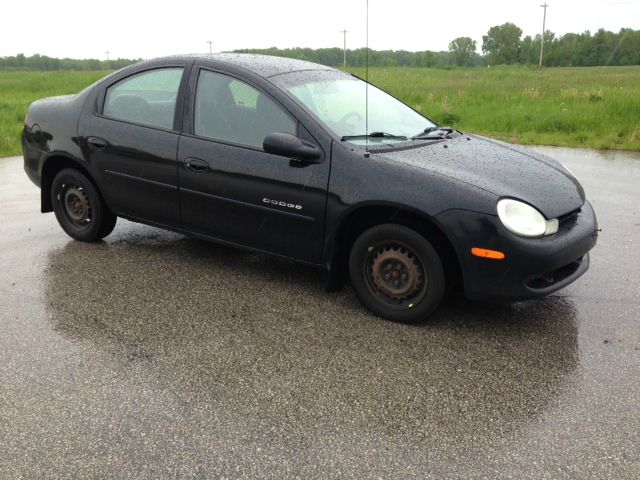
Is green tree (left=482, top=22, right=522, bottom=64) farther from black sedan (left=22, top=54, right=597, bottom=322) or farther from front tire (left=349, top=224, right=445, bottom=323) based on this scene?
front tire (left=349, top=224, right=445, bottom=323)

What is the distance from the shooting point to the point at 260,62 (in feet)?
16.6

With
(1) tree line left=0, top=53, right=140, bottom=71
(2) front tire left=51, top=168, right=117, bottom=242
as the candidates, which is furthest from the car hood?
(1) tree line left=0, top=53, right=140, bottom=71

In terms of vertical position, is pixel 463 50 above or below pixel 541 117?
above

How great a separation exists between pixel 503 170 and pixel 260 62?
6.85ft

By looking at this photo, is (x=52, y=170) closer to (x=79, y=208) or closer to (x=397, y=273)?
(x=79, y=208)

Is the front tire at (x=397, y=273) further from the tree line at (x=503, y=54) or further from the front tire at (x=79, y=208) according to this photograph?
the tree line at (x=503, y=54)

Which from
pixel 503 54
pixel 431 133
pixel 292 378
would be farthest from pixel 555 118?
pixel 503 54

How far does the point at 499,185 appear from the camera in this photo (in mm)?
3984

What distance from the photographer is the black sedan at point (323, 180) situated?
12.7 feet

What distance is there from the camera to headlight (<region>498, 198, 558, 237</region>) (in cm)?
380

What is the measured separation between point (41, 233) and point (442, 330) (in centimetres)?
417

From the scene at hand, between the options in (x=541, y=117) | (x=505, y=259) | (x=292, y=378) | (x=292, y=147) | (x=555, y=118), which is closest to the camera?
(x=292, y=378)

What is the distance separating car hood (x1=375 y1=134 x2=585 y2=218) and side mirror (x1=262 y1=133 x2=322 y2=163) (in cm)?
44

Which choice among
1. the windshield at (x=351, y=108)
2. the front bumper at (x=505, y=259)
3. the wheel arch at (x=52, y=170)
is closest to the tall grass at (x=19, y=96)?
the wheel arch at (x=52, y=170)
